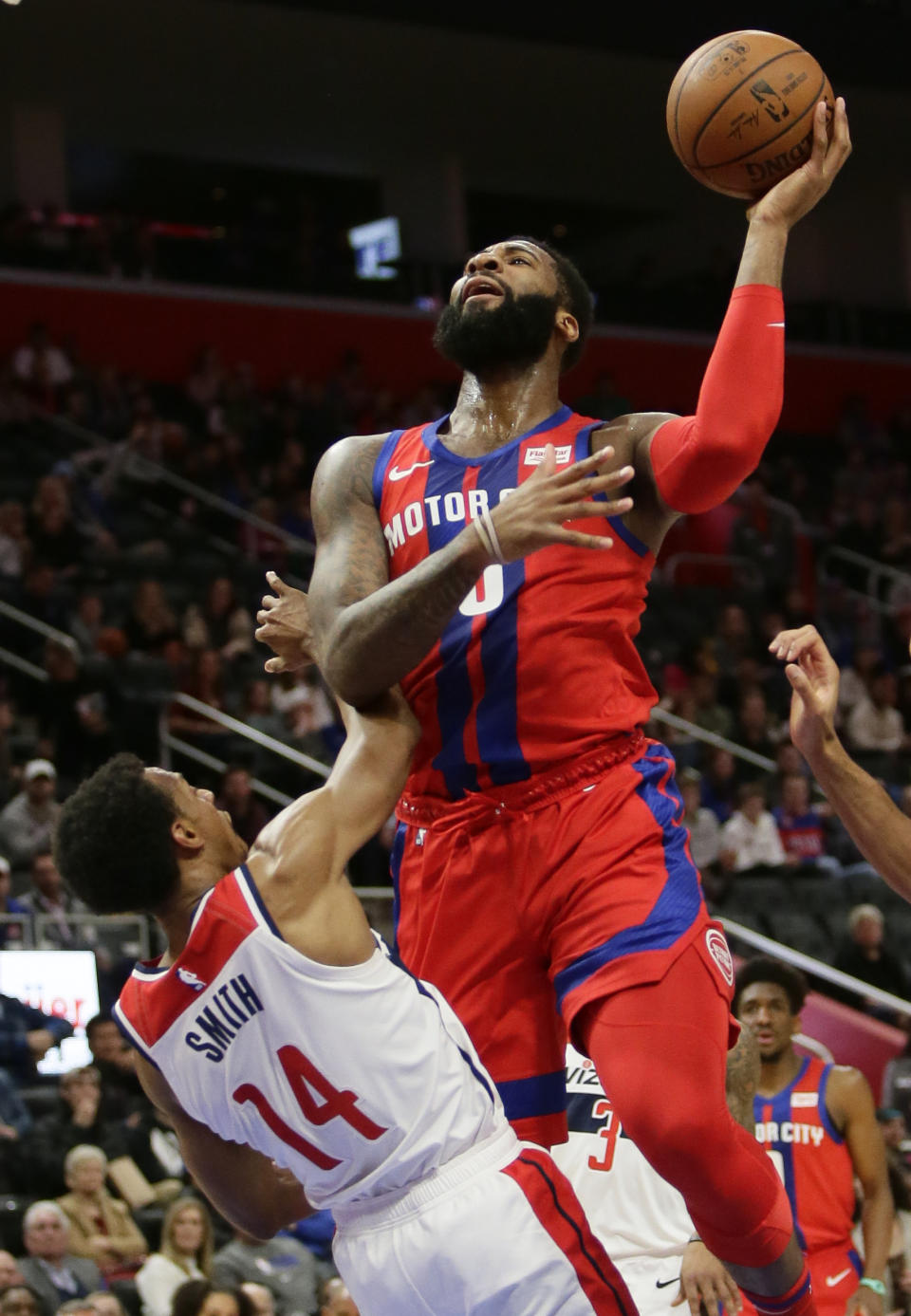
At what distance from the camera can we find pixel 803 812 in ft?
46.3

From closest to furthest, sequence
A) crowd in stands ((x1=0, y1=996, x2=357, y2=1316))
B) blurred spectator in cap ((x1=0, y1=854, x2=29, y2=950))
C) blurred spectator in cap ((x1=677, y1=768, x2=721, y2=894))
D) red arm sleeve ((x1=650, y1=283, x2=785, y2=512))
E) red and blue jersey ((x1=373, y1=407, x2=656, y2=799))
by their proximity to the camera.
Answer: red arm sleeve ((x1=650, y1=283, x2=785, y2=512))
red and blue jersey ((x1=373, y1=407, x2=656, y2=799))
crowd in stands ((x1=0, y1=996, x2=357, y2=1316))
blurred spectator in cap ((x1=0, y1=854, x2=29, y2=950))
blurred spectator in cap ((x1=677, y1=768, x2=721, y2=894))

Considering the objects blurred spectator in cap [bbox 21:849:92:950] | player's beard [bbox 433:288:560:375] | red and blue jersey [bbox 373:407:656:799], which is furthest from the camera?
blurred spectator in cap [bbox 21:849:92:950]

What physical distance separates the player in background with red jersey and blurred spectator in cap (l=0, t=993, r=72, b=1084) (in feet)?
12.8

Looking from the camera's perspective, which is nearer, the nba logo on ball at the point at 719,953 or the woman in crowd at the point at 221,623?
the nba logo on ball at the point at 719,953

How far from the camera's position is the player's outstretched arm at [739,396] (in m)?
3.82

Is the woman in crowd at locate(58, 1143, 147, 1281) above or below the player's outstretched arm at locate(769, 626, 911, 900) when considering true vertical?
below

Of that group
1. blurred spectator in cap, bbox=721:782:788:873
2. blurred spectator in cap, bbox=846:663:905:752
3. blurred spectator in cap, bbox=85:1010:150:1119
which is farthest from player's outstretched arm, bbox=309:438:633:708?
blurred spectator in cap, bbox=846:663:905:752

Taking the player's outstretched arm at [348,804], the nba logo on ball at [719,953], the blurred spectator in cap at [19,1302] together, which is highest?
the player's outstretched arm at [348,804]

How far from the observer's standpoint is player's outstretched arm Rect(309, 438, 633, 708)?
3.58m

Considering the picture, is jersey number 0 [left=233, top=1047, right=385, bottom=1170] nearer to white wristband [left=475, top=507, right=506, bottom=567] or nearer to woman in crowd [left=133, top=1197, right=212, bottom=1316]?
A: white wristband [left=475, top=507, right=506, bottom=567]

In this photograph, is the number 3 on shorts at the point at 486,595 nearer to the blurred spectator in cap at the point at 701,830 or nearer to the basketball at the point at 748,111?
the basketball at the point at 748,111

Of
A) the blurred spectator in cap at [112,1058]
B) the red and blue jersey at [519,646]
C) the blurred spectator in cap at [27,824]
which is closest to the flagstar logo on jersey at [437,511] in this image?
the red and blue jersey at [519,646]

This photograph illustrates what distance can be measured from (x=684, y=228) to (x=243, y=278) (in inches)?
285

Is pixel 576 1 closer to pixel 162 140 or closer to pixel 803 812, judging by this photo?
pixel 162 140
